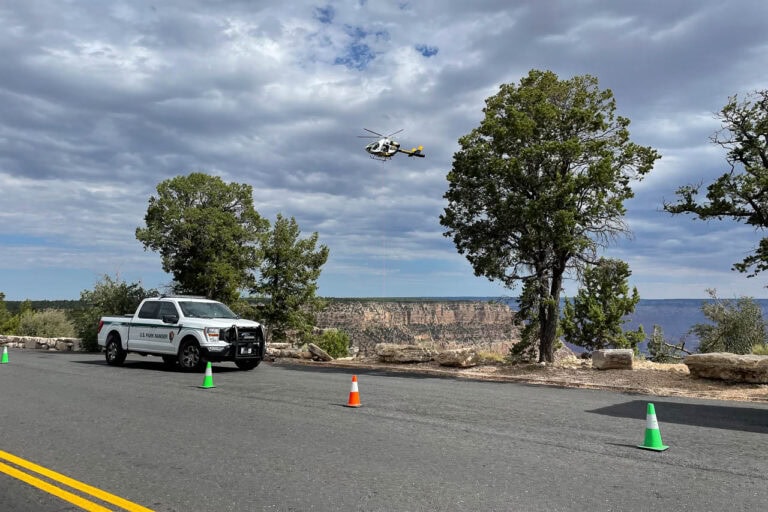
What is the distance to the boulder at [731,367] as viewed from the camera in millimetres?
13086

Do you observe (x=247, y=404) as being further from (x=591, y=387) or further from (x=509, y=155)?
(x=509, y=155)

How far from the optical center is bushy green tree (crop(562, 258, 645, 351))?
4822 centimetres

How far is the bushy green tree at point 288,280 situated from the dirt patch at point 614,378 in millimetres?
20268

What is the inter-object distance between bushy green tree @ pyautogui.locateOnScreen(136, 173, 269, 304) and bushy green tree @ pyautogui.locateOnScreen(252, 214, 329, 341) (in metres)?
4.31

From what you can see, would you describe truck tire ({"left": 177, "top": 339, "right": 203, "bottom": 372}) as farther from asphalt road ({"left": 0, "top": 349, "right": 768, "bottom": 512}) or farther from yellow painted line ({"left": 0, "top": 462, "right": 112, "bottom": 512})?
yellow painted line ({"left": 0, "top": 462, "right": 112, "bottom": 512})

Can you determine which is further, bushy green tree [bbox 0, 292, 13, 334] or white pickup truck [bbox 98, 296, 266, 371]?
bushy green tree [bbox 0, 292, 13, 334]

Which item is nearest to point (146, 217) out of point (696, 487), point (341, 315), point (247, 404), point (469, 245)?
point (469, 245)

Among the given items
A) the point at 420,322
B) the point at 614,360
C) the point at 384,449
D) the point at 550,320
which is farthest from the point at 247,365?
the point at 420,322

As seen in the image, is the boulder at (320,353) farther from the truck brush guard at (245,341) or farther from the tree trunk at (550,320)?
the tree trunk at (550,320)

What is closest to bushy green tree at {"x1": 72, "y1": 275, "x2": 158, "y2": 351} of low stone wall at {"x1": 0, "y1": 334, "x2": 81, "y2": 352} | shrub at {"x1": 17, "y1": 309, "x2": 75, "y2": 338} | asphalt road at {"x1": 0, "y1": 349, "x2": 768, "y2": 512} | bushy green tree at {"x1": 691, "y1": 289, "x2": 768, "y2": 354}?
low stone wall at {"x1": 0, "y1": 334, "x2": 81, "y2": 352}

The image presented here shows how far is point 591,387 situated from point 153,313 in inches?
517

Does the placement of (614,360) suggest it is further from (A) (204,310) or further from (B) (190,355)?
(A) (204,310)

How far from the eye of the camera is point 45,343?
2978 cm

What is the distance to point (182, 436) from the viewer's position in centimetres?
764
